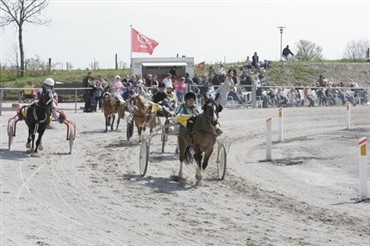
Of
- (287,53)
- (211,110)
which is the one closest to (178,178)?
(211,110)

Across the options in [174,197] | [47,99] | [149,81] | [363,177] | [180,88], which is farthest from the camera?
[149,81]

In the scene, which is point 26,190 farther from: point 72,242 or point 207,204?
point 72,242

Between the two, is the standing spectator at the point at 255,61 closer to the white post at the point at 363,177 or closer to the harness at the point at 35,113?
the harness at the point at 35,113

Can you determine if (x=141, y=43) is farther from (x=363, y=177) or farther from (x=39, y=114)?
(x=363, y=177)

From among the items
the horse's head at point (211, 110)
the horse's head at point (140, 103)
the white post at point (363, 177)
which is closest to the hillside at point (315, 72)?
the horse's head at point (140, 103)

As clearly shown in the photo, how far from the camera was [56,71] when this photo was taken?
55.3 metres

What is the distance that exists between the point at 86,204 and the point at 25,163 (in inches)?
231

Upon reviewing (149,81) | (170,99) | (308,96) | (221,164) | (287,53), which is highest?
(287,53)

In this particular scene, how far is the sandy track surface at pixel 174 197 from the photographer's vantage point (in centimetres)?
1160

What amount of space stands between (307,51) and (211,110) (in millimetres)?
59762

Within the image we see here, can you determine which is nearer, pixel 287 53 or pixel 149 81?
pixel 149 81

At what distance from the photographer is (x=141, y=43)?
40406 mm

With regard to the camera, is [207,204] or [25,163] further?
[25,163]

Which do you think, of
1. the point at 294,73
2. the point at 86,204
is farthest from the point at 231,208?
the point at 294,73
